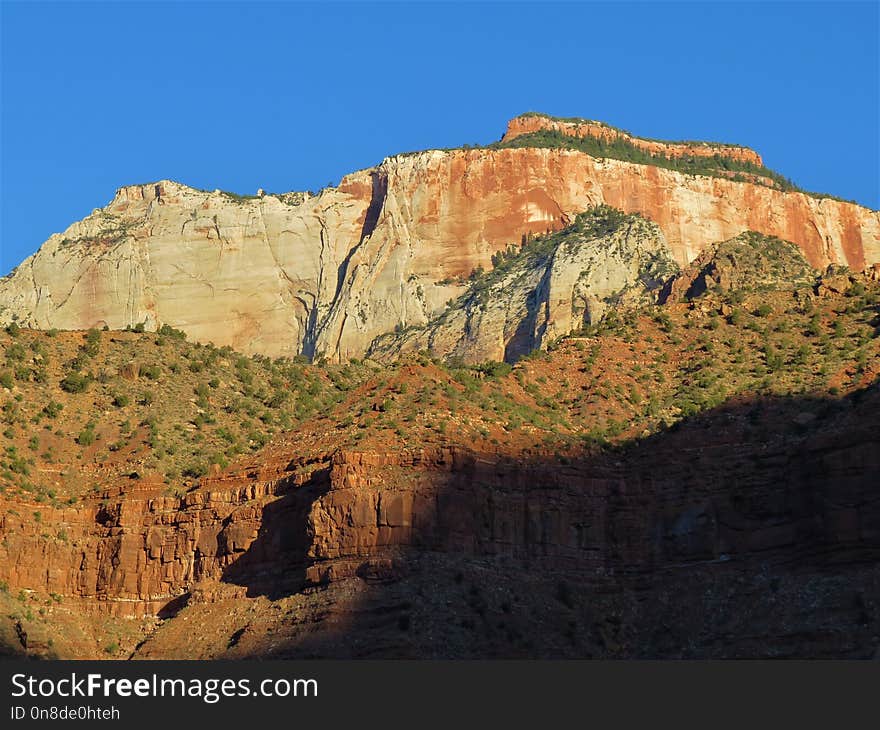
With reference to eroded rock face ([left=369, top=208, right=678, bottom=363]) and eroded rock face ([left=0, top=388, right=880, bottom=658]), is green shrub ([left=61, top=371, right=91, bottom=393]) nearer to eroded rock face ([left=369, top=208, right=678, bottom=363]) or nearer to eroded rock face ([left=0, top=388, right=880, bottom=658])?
eroded rock face ([left=0, top=388, right=880, bottom=658])

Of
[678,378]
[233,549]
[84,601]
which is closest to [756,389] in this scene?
[678,378]

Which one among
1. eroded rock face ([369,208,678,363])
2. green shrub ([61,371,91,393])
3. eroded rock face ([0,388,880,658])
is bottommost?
eroded rock face ([0,388,880,658])

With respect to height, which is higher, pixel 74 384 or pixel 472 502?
pixel 74 384

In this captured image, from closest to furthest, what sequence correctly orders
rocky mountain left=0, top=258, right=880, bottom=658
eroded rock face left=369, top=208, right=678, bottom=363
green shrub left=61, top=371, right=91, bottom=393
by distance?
rocky mountain left=0, top=258, right=880, bottom=658 < green shrub left=61, top=371, right=91, bottom=393 < eroded rock face left=369, top=208, right=678, bottom=363

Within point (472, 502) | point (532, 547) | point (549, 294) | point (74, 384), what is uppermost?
point (549, 294)

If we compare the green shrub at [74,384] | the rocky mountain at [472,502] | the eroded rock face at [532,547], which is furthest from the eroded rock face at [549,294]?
the eroded rock face at [532,547]

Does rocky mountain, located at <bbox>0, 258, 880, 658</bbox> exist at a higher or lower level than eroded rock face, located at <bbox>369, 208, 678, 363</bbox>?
lower

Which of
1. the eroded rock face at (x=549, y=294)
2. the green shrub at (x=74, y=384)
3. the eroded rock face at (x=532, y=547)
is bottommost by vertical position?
the eroded rock face at (x=532, y=547)

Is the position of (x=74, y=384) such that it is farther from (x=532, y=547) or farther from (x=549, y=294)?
(x=549, y=294)

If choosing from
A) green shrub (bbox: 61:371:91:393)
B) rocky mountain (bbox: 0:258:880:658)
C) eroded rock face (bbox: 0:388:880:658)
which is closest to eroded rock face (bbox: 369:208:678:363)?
rocky mountain (bbox: 0:258:880:658)

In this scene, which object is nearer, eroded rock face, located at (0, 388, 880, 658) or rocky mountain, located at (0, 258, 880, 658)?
eroded rock face, located at (0, 388, 880, 658)

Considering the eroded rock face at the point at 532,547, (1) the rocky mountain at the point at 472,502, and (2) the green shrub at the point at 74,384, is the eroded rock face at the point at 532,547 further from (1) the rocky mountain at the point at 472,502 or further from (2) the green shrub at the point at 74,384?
(2) the green shrub at the point at 74,384

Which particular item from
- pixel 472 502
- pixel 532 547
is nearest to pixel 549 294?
pixel 532 547

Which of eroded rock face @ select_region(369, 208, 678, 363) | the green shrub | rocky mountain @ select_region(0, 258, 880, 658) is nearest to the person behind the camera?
rocky mountain @ select_region(0, 258, 880, 658)
